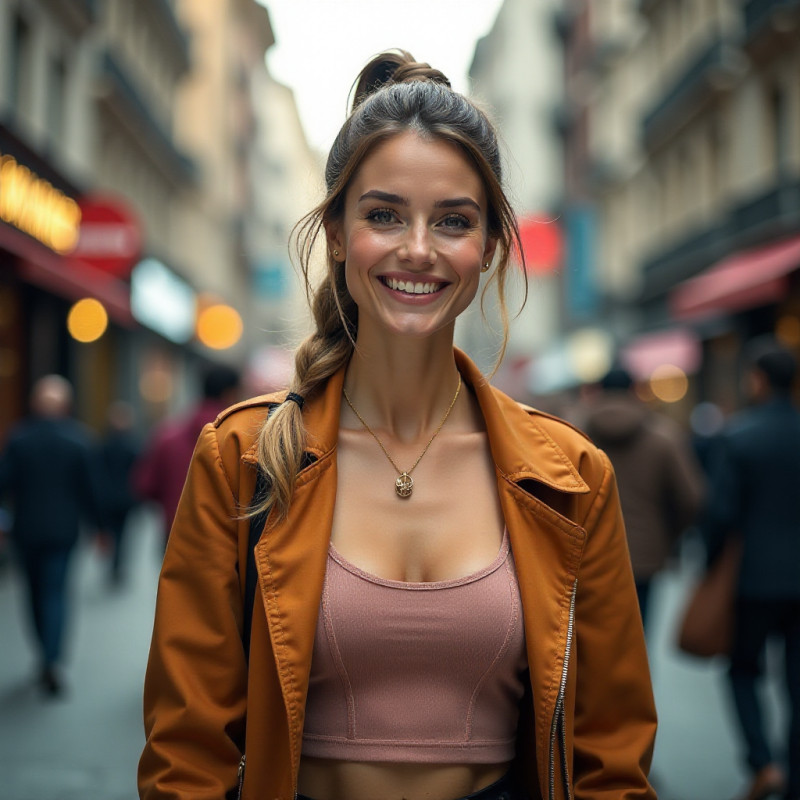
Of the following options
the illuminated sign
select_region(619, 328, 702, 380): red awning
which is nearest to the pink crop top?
the illuminated sign

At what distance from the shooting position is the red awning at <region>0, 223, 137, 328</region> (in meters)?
11.5

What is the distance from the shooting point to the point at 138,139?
83.4 feet

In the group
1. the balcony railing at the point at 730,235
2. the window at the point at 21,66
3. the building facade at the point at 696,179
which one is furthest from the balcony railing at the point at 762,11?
the window at the point at 21,66

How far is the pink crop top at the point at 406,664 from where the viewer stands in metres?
2.11

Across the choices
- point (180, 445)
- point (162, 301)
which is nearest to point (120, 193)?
point (162, 301)

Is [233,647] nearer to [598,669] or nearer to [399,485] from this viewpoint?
[399,485]

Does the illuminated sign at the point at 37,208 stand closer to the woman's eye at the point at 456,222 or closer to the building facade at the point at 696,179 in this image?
the building facade at the point at 696,179

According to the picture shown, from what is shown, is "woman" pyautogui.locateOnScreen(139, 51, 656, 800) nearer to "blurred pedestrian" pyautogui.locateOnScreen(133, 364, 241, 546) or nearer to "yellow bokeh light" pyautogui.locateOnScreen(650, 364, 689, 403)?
"blurred pedestrian" pyautogui.locateOnScreen(133, 364, 241, 546)

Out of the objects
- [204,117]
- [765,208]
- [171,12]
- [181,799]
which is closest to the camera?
[181,799]

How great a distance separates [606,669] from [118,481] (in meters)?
11.7

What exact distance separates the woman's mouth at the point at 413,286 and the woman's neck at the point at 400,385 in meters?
0.16

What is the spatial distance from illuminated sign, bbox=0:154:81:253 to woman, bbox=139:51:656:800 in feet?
39.2

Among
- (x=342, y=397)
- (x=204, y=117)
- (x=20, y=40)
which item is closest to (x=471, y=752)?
(x=342, y=397)

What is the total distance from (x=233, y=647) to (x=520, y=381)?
43.4 meters
